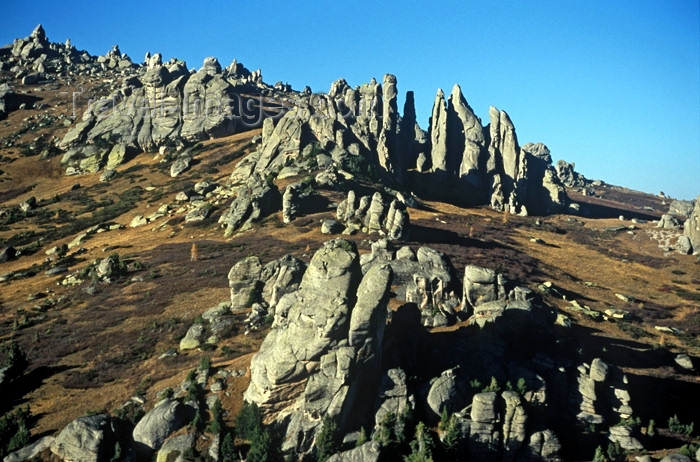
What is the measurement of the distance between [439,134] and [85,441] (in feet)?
381

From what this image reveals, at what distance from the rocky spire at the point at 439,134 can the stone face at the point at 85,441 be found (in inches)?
4249

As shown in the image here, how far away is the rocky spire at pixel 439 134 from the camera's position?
12531 cm

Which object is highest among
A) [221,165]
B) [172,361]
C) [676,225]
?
[221,165]

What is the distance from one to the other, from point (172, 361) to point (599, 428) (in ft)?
111

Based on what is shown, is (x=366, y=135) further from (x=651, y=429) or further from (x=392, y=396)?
(x=651, y=429)

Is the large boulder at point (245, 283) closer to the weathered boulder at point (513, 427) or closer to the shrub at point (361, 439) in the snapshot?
the shrub at point (361, 439)

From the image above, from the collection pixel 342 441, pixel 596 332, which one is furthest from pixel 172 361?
pixel 596 332

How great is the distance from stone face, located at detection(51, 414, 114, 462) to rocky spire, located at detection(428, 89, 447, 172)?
107932 millimetres

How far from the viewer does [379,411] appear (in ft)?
97.2

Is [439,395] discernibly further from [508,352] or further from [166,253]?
[166,253]

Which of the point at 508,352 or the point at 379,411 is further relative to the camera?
the point at 508,352

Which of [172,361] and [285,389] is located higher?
[285,389]

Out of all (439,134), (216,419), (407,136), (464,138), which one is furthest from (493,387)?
(407,136)

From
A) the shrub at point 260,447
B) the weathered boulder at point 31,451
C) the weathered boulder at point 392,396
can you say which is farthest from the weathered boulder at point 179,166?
the weathered boulder at point 392,396
